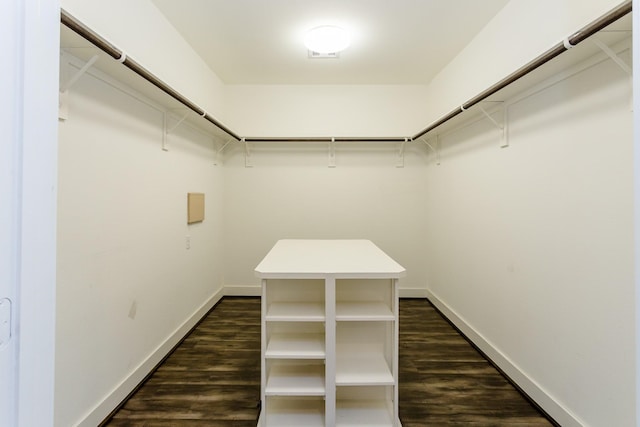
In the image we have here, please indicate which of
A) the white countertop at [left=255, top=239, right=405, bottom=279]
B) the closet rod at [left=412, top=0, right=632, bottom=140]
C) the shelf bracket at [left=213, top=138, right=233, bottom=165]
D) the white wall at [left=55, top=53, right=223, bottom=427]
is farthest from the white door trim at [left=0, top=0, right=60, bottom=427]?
the shelf bracket at [left=213, top=138, right=233, bottom=165]

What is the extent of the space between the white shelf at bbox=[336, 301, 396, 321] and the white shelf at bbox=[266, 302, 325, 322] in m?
0.11

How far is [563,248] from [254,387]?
2140mm

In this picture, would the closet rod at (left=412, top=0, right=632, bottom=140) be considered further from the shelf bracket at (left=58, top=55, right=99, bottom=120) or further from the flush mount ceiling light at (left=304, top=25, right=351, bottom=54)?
the shelf bracket at (left=58, top=55, right=99, bottom=120)

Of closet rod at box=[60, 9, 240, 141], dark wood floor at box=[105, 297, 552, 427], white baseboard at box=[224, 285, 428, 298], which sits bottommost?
dark wood floor at box=[105, 297, 552, 427]

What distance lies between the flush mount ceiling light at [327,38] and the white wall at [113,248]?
142 cm

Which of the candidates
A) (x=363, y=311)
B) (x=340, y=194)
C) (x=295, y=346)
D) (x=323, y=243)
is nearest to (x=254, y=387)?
(x=295, y=346)

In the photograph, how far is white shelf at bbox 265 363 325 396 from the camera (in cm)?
153

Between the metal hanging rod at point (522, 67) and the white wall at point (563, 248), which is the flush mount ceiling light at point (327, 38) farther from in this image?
the white wall at point (563, 248)

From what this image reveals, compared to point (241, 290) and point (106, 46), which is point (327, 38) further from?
point (241, 290)

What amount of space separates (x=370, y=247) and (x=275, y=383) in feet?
3.86

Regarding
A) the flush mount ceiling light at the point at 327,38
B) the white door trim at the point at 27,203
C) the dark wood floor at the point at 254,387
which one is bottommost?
the dark wood floor at the point at 254,387

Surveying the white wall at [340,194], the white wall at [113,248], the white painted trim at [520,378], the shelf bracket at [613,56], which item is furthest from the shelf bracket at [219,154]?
the shelf bracket at [613,56]

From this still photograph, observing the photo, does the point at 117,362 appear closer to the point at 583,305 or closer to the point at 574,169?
the point at 583,305

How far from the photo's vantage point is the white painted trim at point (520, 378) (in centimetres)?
167
